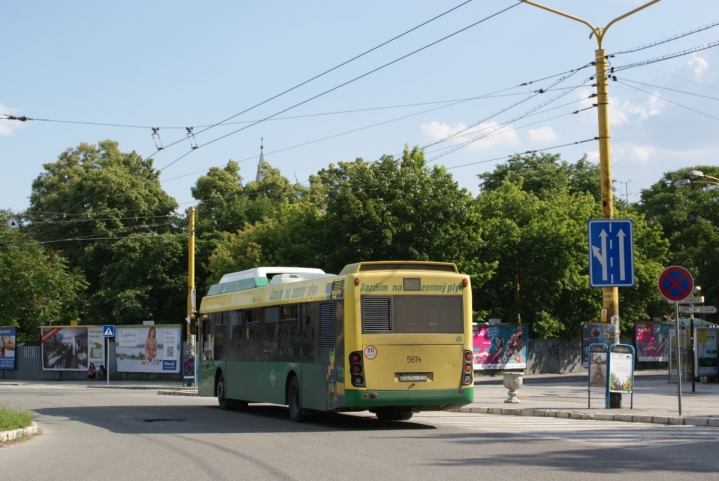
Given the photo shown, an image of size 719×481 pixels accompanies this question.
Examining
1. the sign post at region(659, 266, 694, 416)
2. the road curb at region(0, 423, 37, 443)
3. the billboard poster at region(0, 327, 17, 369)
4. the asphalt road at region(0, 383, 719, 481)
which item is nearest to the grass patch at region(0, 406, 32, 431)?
the road curb at region(0, 423, 37, 443)

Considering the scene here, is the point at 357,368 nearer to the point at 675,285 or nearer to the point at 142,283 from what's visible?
the point at 675,285

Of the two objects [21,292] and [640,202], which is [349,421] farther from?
[640,202]

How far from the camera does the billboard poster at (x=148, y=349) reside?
42.1 metres

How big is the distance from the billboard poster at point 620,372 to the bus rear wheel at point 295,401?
678cm

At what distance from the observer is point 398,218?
39750 mm

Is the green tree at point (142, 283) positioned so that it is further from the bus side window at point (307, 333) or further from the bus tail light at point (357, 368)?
the bus tail light at point (357, 368)

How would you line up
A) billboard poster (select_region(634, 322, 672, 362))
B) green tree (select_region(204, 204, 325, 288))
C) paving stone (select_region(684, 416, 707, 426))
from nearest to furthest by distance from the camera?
paving stone (select_region(684, 416, 707, 426)) → billboard poster (select_region(634, 322, 672, 362)) → green tree (select_region(204, 204, 325, 288))

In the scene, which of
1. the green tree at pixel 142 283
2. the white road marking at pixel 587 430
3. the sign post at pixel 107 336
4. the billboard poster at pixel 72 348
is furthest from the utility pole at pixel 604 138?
the green tree at pixel 142 283

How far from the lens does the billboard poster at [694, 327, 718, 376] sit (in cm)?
3141

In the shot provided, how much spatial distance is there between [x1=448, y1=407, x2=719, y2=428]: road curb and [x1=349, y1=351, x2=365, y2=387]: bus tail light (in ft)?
11.5

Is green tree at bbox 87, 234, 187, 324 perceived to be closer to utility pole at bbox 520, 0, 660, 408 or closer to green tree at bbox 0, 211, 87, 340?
green tree at bbox 0, 211, 87, 340

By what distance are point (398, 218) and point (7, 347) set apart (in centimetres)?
2550

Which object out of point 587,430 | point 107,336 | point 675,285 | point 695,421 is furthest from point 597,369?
point 107,336

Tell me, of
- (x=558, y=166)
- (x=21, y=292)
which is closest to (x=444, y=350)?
(x=21, y=292)
